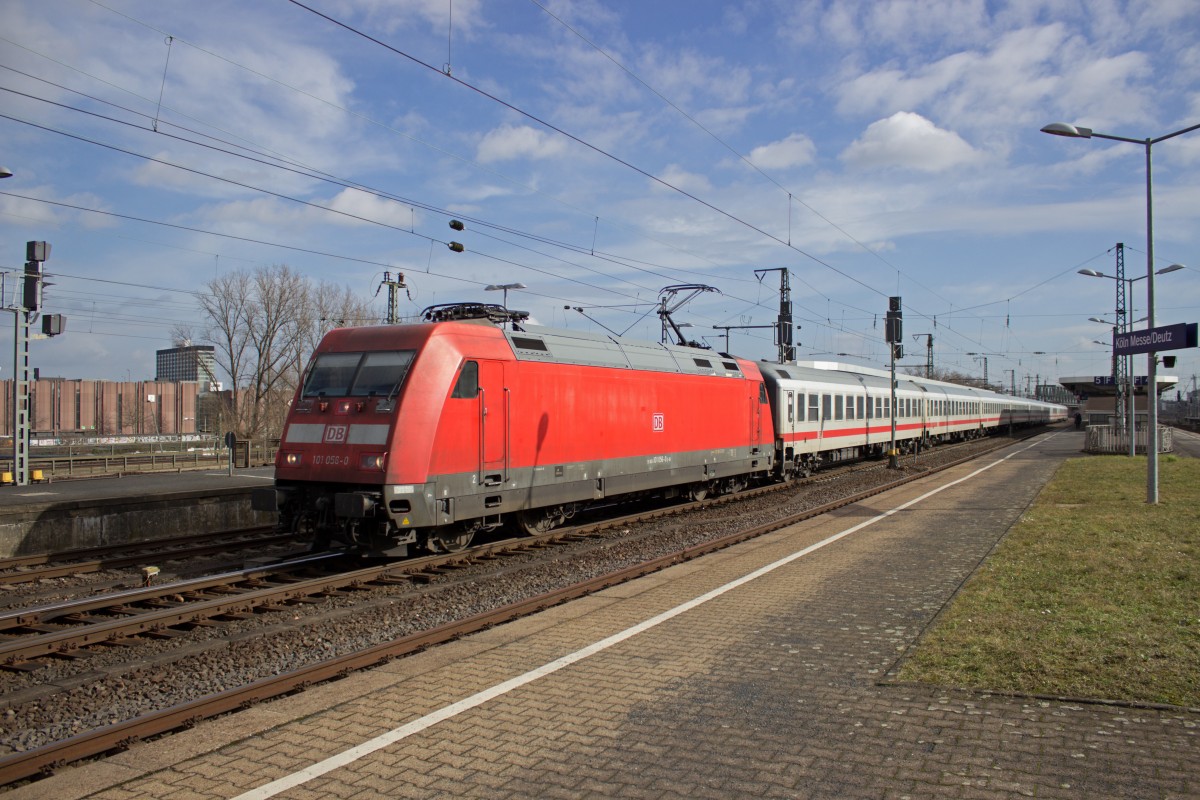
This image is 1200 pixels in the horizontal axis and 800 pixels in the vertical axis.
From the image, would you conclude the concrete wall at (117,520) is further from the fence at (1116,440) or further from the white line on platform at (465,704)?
the fence at (1116,440)

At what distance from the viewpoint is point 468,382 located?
1134 centimetres

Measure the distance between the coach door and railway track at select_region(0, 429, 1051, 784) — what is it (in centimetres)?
125

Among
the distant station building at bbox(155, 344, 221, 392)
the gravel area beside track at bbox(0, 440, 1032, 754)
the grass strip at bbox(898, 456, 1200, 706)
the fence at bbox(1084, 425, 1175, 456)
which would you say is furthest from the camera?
the distant station building at bbox(155, 344, 221, 392)

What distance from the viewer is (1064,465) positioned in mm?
27438

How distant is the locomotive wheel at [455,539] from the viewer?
11820 millimetres

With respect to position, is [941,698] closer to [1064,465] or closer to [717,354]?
[717,354]

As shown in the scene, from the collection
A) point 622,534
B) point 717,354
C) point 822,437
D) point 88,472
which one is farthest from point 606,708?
point 88,472

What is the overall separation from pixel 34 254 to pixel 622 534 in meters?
19.7

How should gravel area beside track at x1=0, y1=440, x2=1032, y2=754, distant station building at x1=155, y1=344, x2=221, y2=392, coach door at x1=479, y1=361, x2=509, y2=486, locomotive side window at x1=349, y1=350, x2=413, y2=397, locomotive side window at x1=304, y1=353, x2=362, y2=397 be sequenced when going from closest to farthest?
gravel area beside track at x1=0, y1=440, x2=1032, y2=754 → locomotive side window at x1=349, y1=350, x2=413, y2=397 → locomotive side window at x1=304, y1=353, x2=362, y2=397 → coach door at x1=479, y1=361, x2=509, y2=486 → distant station building at x1=155, y1=344, x2=221, y2=392

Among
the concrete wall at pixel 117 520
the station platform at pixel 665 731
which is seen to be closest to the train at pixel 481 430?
the station platform at pixel 665 731

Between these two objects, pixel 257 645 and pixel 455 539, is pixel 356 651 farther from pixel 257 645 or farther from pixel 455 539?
pixel 455 539

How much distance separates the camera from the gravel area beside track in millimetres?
6016

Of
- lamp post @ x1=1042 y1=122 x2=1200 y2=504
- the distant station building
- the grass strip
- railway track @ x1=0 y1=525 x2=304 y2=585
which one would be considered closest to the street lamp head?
lamp post @ x1=1042 y1=122 x2=1200 y2=504

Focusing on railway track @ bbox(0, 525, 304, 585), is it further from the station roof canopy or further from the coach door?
the station roof canopy
